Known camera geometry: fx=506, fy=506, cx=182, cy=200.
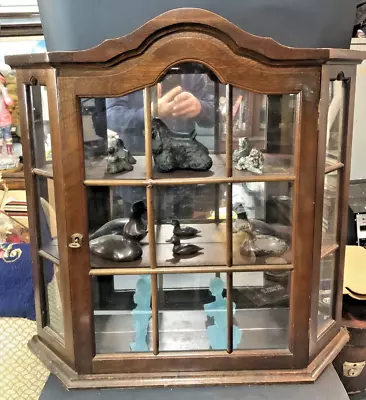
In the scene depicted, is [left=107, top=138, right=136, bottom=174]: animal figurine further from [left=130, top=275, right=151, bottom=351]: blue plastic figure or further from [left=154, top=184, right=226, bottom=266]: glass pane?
[left=130, top=275, right=151, bottom=351]: blue plastic figure

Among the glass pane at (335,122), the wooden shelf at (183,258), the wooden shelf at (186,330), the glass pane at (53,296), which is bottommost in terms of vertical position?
the wooden shelf at (186,330)

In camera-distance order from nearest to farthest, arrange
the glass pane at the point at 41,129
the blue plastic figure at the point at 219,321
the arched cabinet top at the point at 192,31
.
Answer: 1. the arched cabinet top at the point at 192,31
2. the glass pane at the point at 41,129
3. the blue plastic figure at the point at 219,321

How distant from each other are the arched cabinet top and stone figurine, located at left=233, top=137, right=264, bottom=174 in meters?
0.18

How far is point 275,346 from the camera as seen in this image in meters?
1.18

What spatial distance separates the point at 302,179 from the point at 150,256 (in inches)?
14.5

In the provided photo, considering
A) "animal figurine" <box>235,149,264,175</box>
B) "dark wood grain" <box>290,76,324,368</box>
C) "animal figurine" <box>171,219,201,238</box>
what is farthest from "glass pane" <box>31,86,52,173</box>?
"dark wood grain" <box>290,76,324,368</box>

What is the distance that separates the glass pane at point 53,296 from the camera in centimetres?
118

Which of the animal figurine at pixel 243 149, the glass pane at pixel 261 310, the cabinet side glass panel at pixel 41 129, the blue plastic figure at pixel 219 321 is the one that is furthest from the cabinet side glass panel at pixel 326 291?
the cabinet side glass panel at pixel 41 129

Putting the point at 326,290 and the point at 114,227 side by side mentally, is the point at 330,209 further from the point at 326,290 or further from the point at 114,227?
the point at 114,227

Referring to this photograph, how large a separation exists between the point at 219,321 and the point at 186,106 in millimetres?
504

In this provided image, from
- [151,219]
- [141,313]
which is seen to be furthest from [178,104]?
[141,313]

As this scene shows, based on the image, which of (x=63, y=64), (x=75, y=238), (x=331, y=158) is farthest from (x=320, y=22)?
(x=75, y=238)

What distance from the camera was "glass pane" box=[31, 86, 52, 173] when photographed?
1.07 metres

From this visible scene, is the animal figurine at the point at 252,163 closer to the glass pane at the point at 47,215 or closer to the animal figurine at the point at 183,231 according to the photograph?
the animal figurine at the point at 183,231
